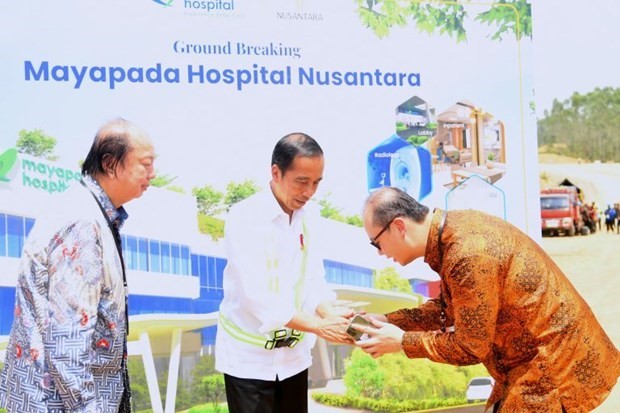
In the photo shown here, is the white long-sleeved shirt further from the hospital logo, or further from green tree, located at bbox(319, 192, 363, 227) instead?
the hospital logo

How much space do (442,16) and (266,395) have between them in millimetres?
2801

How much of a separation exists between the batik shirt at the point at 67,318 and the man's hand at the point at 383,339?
0.84m

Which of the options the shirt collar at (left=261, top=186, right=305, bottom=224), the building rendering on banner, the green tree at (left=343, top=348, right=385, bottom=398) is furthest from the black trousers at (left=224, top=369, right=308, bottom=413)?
the green tree at (left=343, top=348, right=385, bottom=398)

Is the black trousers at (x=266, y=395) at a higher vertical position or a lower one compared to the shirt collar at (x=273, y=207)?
lower

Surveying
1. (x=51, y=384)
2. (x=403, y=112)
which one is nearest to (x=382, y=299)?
(x=403, y=112)

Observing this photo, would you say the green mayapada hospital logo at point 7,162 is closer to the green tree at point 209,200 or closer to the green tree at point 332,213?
the green tree at point 209,200

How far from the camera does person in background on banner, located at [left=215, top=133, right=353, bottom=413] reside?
279 centimetres

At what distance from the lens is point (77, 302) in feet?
6.53

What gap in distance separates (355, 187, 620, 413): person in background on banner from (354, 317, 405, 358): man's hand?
113 millimetres

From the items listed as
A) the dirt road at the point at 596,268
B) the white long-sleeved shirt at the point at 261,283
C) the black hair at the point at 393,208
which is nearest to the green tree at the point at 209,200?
the white long-sleeved shirt at the point at 261,283

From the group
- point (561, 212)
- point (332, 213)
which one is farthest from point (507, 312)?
point (561, 212)

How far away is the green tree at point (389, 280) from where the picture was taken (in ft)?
15.6

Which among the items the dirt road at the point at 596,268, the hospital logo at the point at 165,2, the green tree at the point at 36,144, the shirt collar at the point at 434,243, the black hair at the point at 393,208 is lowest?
the dirt road at the point at 596,268

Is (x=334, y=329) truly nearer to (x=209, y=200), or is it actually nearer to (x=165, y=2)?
(x=209, y=200)
